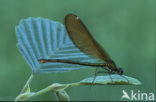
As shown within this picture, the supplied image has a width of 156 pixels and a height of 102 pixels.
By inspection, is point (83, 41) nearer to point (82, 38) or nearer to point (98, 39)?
point (82, 38)

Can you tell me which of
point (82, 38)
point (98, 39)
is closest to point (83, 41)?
point (82, 38)

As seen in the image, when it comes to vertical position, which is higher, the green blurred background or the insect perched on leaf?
the insect perched on leaf

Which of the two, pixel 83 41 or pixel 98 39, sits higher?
pixel 83 41

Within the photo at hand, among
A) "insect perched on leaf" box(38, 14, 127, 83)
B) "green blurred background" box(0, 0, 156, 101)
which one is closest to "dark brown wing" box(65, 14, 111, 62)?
"insect perched on leaf" box(38, 14, 127, 83)

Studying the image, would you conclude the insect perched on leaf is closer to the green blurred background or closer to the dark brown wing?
the dark brown wing

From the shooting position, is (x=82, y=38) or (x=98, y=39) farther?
(x=98, y=39)

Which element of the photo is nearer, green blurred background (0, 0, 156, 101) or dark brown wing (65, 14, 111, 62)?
dark brown wing (65, 14, 111, 62)

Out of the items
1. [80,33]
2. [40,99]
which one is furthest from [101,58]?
[40,99]
